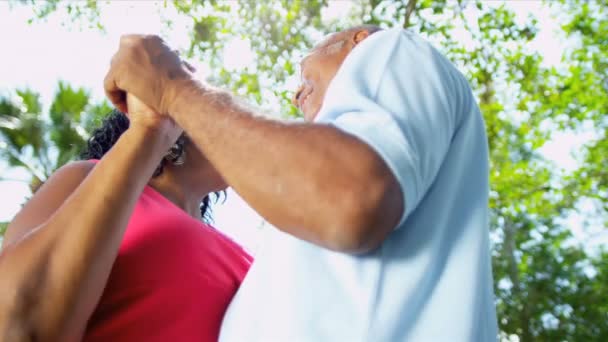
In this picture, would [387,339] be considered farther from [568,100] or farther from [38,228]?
[568,100]

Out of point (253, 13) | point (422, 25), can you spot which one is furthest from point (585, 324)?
point (253, 13)

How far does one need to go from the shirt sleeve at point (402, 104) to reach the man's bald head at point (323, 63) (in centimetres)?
24

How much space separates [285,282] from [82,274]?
41cm

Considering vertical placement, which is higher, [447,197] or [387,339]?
[447,197]

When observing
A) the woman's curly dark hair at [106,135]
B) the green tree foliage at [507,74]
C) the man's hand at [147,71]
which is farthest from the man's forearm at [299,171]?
the green tree foliage at [507,74]

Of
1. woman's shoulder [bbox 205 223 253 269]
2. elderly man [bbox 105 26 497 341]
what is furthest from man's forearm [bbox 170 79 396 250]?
woman's shoulder [bbox 205 223 253 269]

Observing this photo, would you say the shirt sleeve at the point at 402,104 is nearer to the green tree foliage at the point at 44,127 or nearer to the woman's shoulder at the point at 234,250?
the woman's shoulder at the point at 234,250

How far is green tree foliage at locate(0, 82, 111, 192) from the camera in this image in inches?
378

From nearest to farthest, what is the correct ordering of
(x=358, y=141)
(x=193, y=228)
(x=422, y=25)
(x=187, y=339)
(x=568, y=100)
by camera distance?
1. (x=358, y=141)
2. (x=187, y=339)
3. (x=193, y=228)
4. (x=422, y=25)
5. (x=568, y=100)

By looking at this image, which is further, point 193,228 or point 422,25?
point 422,25

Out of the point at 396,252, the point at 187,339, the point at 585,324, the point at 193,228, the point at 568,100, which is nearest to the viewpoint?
the point at 396,252

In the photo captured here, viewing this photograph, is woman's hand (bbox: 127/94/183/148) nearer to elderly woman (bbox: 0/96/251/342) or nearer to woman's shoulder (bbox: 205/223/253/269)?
elderly woman (bbox: 0/96/251/342)

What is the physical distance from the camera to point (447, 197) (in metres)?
1.26

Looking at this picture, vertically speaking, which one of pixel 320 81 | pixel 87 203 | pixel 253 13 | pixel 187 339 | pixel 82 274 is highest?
pixel 320 81
